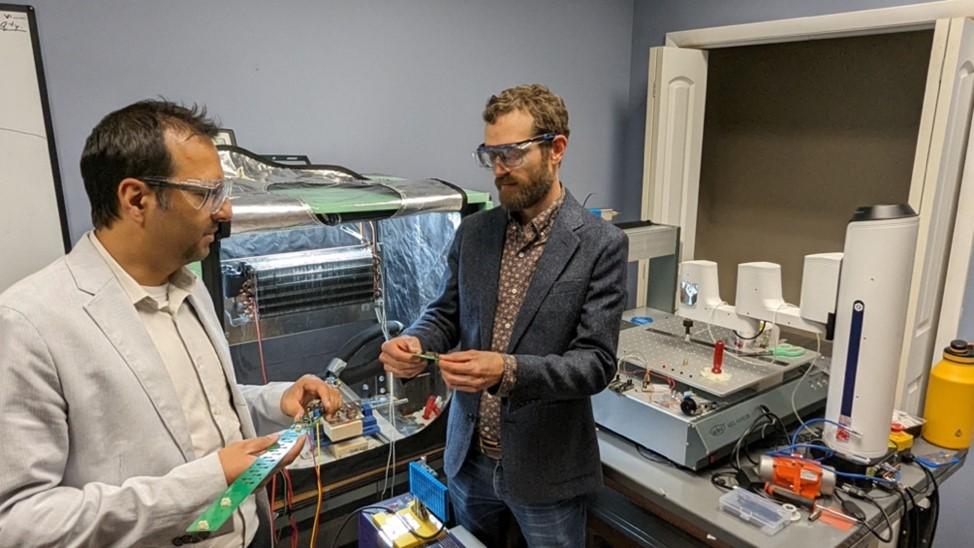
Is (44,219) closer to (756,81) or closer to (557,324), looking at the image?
(557,324)

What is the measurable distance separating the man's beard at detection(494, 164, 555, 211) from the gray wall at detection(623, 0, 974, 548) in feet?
5.43

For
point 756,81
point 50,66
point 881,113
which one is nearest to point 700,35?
point 756,81

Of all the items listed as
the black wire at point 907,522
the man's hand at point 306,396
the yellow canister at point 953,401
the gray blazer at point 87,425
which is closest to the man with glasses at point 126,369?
the gray blazer at point 87,425

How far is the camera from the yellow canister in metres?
1.58

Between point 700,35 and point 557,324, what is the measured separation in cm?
192

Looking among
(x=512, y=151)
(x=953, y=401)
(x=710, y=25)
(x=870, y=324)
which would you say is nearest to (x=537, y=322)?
(x=512, y=151)

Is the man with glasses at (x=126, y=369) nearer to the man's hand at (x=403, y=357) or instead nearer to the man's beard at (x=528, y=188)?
the man's hand at (x=403, y=357)

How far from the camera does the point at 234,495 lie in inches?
34.0

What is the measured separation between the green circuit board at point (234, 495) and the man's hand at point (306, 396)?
27cm

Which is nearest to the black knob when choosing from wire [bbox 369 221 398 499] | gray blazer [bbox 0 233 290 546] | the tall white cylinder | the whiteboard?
the tall white cylinder

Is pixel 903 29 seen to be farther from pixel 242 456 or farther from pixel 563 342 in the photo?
pixel 242 456

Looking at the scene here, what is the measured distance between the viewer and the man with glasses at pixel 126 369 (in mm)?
790

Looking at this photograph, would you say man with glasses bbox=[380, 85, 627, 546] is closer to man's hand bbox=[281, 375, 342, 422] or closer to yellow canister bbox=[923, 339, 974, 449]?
man's hand bbox=[281, 375, 342, 422]

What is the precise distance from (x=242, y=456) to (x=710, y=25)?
2591mm
